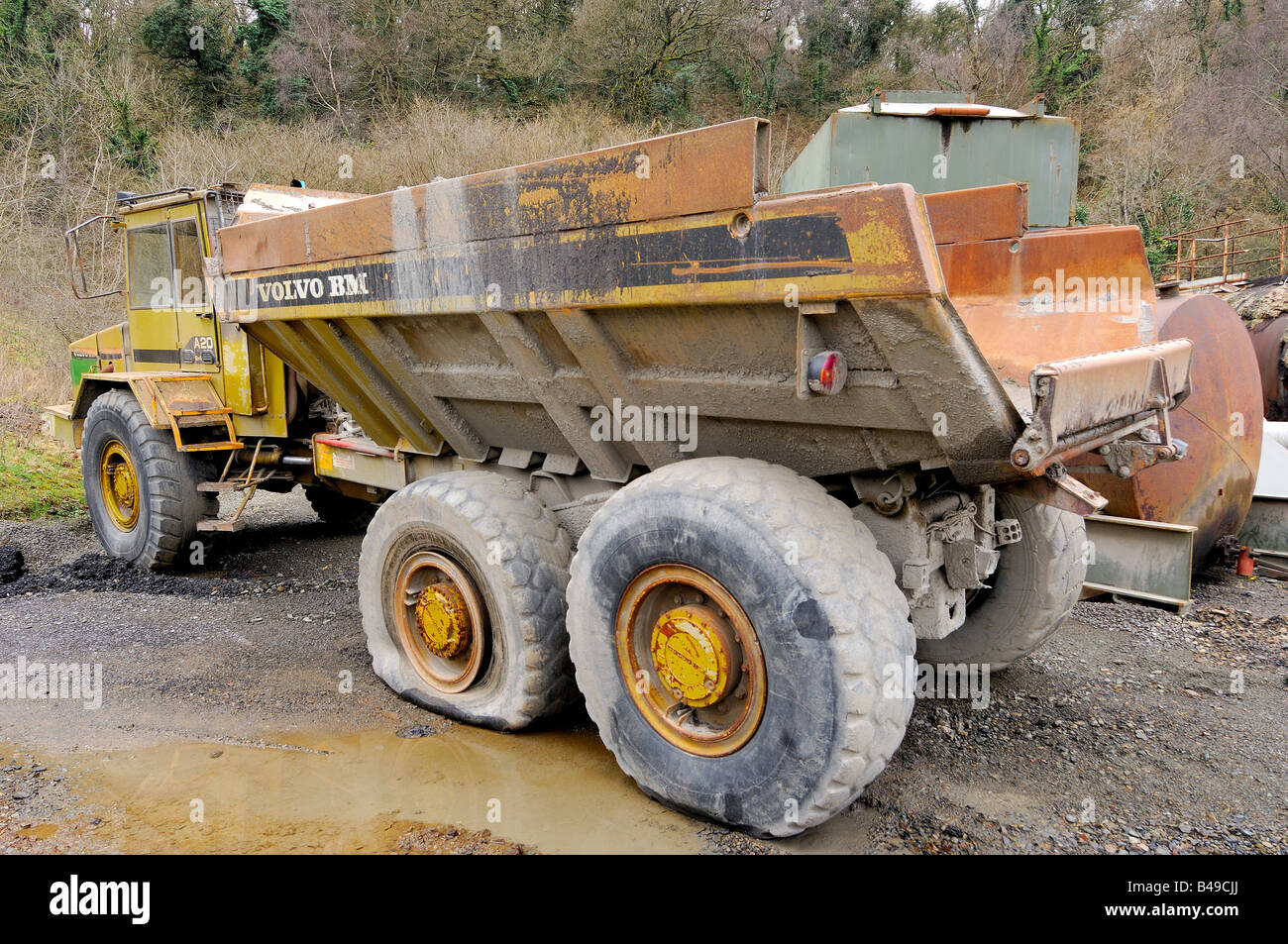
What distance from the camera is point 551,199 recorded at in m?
2.92

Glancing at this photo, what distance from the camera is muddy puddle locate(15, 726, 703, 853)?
9.02 ft

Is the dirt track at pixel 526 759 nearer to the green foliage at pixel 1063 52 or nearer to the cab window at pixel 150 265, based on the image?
the cab window at pixel 150 265

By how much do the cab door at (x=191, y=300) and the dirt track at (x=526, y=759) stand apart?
6.25 ft

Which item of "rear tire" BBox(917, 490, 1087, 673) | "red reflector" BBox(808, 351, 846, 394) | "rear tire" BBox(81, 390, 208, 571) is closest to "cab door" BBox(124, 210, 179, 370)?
"rear tire" BBox(81, 390, 208, 571)

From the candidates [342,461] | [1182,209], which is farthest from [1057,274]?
[1182,209]

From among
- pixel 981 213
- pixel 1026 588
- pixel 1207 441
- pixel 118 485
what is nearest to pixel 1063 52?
pixel 1207 441

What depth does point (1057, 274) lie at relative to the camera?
141 inches

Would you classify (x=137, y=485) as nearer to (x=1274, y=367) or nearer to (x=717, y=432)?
(x=717, y=432)

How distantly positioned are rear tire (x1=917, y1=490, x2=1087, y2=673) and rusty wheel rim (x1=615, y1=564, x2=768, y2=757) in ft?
4.29

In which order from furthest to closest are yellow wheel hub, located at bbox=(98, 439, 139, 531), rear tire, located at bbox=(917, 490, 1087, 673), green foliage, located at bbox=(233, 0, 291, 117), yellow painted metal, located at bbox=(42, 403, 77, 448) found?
green foliage, located at bbox=(233, 0, 291, 117), yellow painted metal, located at bbox=(42, 403, 77, 448), yellow wheel hub, located at bbox=(98, 439, 139, 531), rear tire, located at bbox=(917, 490, 1087, 673)

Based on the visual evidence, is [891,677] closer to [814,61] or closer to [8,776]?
[8,776]

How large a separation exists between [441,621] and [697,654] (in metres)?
1.38

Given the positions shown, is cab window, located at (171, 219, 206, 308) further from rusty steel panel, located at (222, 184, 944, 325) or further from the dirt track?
rusty steel panel, located at (222, 184, 944, 325)

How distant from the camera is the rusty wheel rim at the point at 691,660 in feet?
8.79
